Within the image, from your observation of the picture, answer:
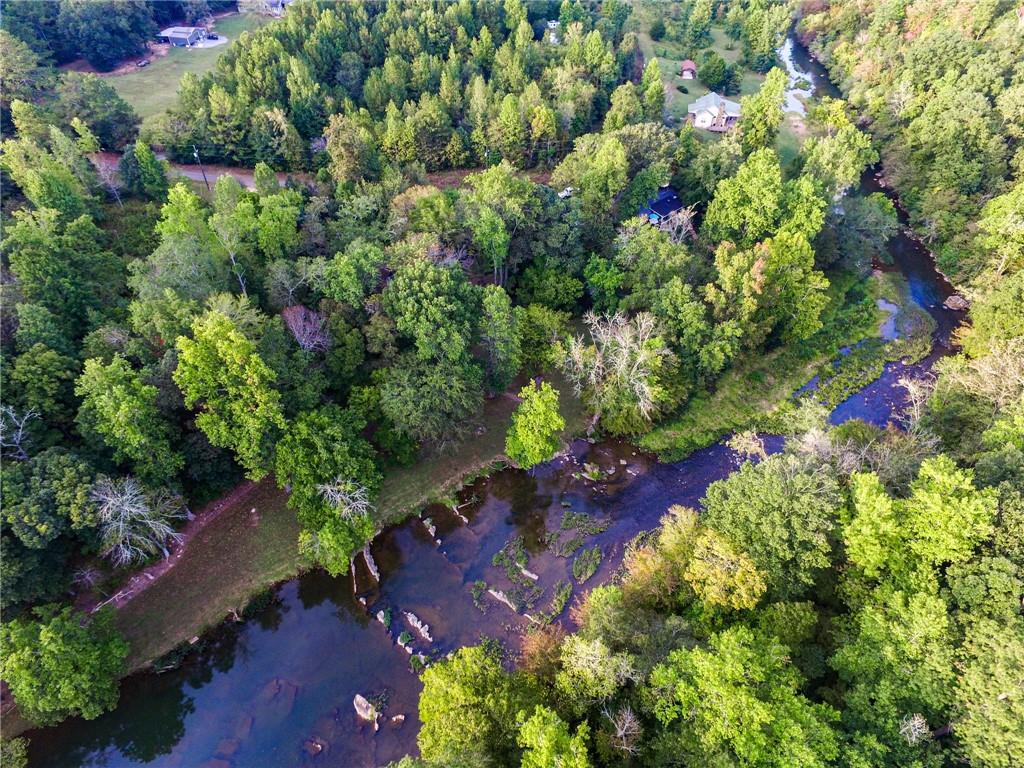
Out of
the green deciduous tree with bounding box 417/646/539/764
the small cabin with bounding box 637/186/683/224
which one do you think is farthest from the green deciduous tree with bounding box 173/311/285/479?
the small cabin with bounding box 637/186/683/224

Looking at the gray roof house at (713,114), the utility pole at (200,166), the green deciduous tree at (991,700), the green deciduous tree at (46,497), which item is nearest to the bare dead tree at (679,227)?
the green deciduous tree at (991,700)

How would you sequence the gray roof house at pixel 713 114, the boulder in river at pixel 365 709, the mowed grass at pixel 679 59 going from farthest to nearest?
1. the mowed grass at pixel 679 59
2. the gray roof house at pixel 713 114
3. the boulder in river at pixel 365 709

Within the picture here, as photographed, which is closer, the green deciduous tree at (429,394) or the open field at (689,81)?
the green deciduous tree at (429,394)

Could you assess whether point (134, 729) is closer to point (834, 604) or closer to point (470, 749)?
point (470, 749)

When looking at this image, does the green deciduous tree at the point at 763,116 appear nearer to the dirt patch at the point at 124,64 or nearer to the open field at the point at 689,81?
the open field at the point at 689,81

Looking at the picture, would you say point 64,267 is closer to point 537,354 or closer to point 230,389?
point 230,389

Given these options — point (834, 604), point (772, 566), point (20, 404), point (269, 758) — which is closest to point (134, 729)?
point (269, 758)
